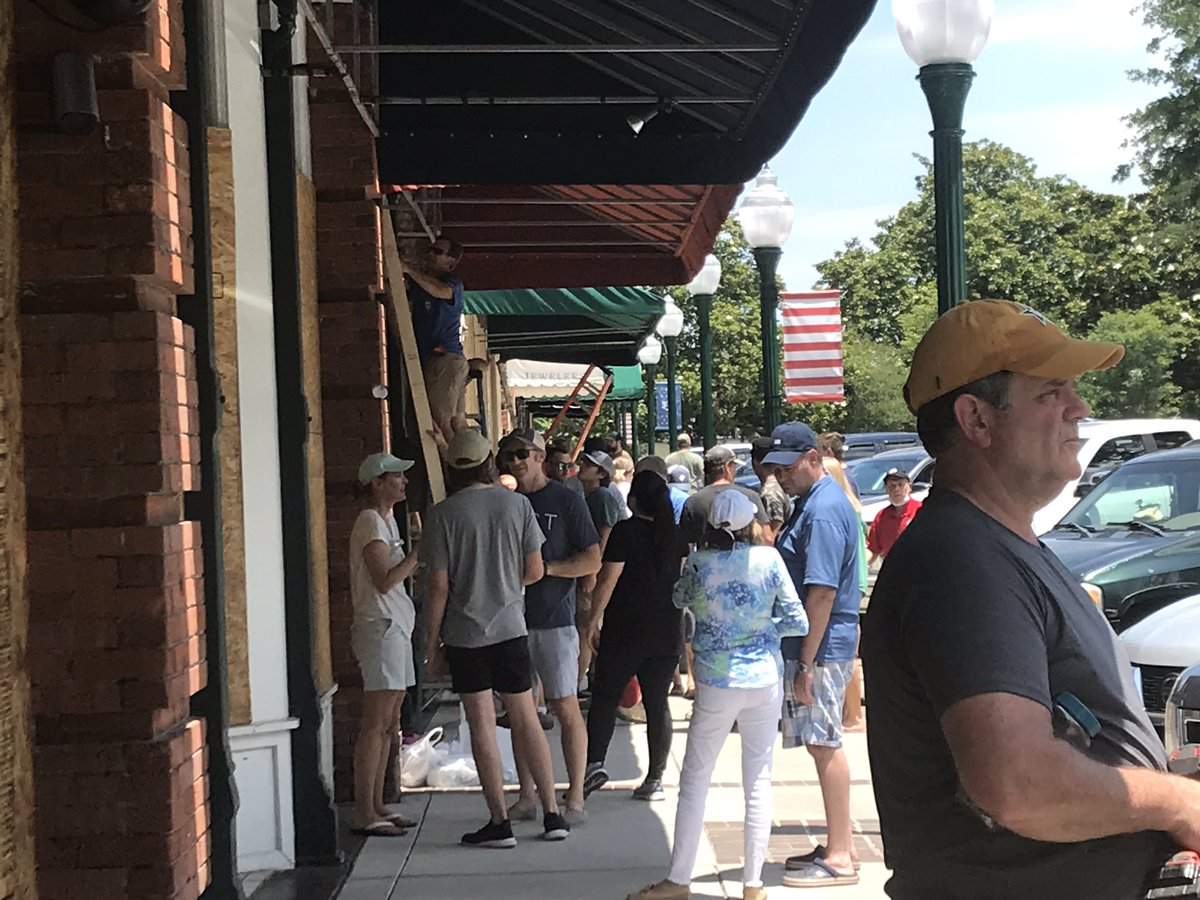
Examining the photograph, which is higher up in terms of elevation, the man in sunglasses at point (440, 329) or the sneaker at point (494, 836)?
the man in sunglasses at point (440, 329)

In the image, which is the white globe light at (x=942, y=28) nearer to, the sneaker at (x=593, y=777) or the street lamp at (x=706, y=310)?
the sneaker at (x=593, y=777)

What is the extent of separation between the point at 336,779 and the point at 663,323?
13.3 meters

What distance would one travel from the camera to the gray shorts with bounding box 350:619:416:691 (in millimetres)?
7066

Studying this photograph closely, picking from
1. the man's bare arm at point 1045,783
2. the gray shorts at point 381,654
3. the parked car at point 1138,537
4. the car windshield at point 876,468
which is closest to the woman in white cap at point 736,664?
the gray shorts at point 381,654

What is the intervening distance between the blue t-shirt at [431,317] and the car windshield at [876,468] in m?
10.4

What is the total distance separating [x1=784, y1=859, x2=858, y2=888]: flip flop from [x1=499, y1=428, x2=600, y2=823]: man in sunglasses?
4.88 ft

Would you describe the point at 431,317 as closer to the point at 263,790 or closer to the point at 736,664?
the point at 263,790

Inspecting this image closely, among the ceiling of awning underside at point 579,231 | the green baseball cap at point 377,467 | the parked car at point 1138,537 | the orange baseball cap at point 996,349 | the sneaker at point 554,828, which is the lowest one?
the sneaker at point 554,828

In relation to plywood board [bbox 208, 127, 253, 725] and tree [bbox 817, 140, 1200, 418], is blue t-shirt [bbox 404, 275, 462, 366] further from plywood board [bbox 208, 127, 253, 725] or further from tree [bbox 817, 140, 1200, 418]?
tree [bbox 817, 140, 1200, 418]

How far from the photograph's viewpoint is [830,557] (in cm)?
627

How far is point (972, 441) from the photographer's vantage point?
2.33 meters

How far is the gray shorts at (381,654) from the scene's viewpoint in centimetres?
707

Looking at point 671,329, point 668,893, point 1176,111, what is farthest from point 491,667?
point 1176,111

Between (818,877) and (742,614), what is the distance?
1329 millimetres
